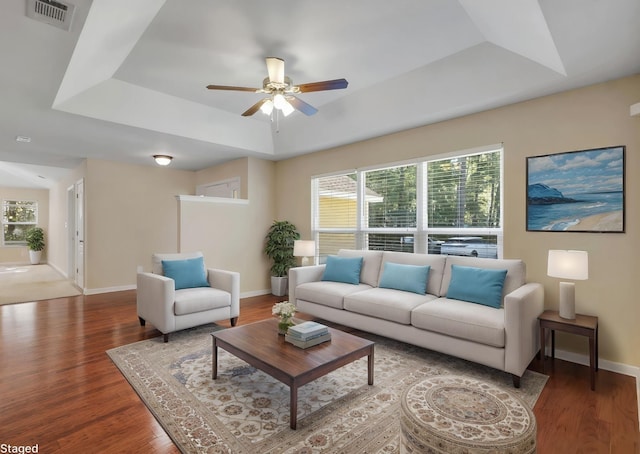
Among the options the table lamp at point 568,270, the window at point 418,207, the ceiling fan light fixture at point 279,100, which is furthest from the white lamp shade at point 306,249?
the table lamp at point 568,270

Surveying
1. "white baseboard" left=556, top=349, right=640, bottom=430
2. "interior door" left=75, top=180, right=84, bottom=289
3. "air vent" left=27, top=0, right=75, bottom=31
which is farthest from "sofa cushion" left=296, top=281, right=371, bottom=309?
"interior door" left=75, top=180, right=84, bottom=289

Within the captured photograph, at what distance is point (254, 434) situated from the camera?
196 centimetres

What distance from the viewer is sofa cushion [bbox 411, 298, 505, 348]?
8.44ft

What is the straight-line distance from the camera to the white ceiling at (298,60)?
2318 mm

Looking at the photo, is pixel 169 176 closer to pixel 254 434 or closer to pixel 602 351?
pixel 254 434

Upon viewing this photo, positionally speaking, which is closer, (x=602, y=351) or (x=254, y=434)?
(x=254, y=434)

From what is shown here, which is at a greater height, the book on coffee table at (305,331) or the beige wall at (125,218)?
the beige wall at (125,218)

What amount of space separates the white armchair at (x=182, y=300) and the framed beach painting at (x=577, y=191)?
344 centimetres

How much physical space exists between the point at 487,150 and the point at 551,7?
1747mm

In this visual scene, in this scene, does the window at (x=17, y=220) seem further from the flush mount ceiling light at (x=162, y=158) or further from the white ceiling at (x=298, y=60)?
the flush mount ceiling light at (x=162, y=158)

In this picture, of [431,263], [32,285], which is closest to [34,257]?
[32,285]

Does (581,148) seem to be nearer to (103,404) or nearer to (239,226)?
(103,404)

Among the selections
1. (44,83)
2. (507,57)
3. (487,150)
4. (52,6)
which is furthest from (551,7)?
(44,83)

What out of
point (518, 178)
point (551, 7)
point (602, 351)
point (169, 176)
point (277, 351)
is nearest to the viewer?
point (551, 7)
